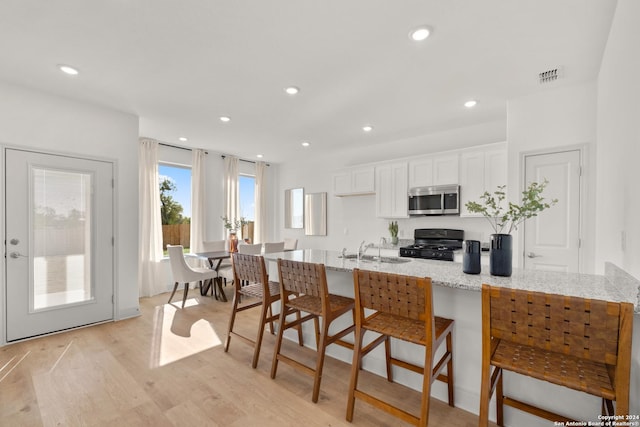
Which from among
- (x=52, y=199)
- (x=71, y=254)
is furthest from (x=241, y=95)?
(x=71, y=254)

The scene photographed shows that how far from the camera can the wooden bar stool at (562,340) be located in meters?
1.08

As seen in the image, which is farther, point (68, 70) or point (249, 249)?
point (249, 249)

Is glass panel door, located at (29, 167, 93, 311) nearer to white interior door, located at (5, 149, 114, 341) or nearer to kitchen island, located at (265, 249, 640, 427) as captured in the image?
white interior door, located at (5, 149, 114, 341)

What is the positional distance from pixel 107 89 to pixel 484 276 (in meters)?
3.92

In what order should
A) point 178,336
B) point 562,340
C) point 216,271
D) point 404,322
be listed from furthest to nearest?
point 216,271 < point 178,336 < point 404,322 < point 562,340

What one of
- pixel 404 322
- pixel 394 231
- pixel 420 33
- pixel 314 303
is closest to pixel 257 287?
pixel 314 303

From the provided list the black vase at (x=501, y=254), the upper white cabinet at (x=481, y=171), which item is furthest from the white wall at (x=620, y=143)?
the upper white cabinet at (x=481, y=171)

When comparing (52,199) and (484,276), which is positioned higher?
(52,199)

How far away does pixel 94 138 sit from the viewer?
3.54 meters

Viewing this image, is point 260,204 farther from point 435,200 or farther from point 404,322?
point 404,322

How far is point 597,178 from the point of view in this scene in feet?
8.96

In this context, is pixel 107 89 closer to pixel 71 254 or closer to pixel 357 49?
pixel 71 254

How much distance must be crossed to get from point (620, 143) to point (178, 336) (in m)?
4.18

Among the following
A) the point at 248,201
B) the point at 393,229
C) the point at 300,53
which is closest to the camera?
the point at 300,53
